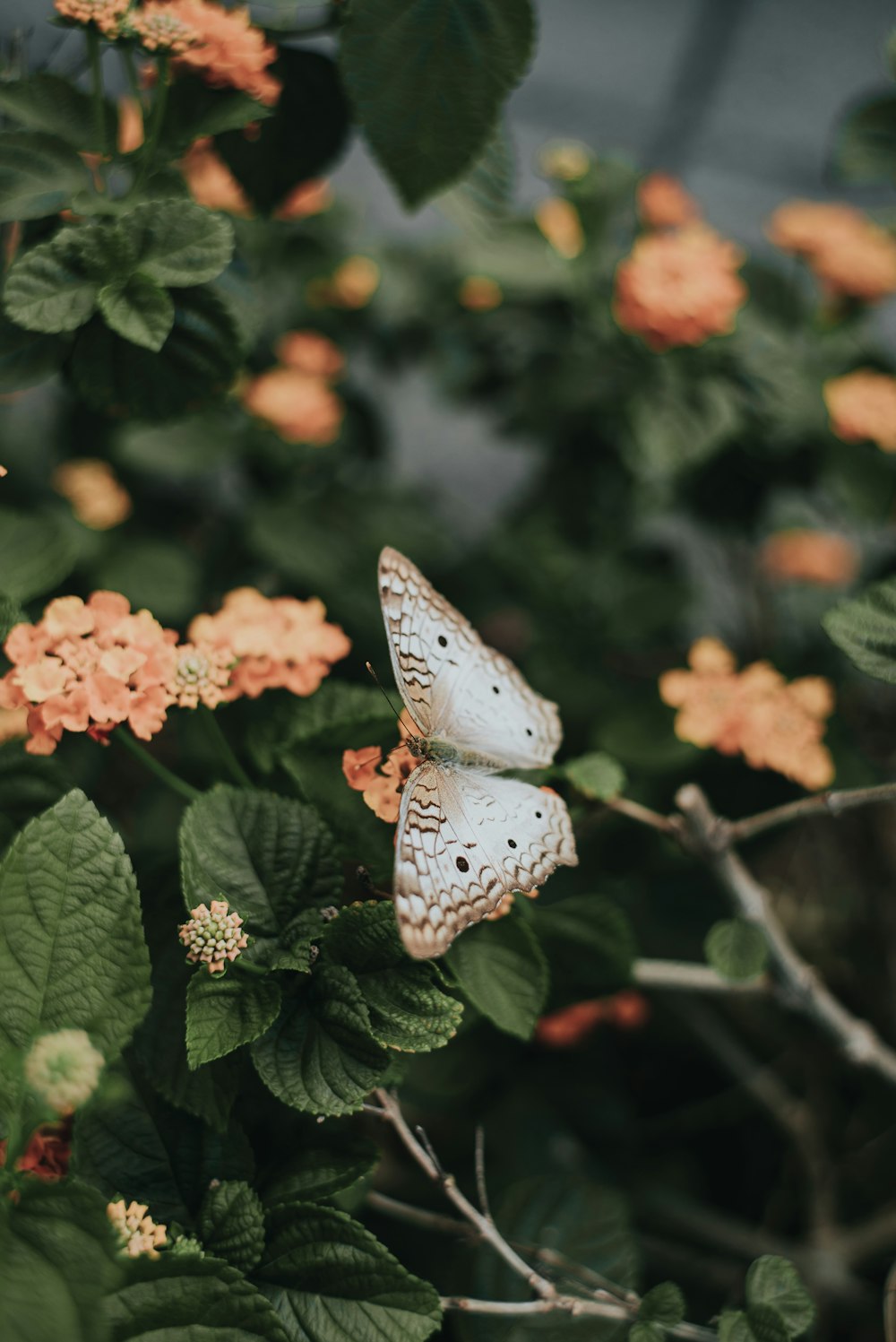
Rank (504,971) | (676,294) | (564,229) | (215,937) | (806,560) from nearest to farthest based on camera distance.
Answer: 1. (215,937)
2. (504,971)
3. (676,294)
4. (564,229)
5. (806,560)

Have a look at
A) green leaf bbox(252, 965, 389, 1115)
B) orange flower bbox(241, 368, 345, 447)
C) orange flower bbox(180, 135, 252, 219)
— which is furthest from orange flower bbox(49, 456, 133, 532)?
green leaf bbox(252, 965, 389, 1115)

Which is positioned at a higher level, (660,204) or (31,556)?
(660,204)

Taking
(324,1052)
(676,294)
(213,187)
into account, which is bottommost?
(324,1052)

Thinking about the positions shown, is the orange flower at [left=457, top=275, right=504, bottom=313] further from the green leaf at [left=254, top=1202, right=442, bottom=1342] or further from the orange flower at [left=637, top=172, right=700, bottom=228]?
the green leaf at [left=254, top=1202, right=442, bottom=1342]

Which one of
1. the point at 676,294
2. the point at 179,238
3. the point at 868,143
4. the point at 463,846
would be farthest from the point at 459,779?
the point at 868,143

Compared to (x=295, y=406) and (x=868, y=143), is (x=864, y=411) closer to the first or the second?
(x=868, y=143)

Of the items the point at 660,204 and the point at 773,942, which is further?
the point at 660,204

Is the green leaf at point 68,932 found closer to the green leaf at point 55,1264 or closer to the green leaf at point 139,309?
the green leaf at point 55,1264
